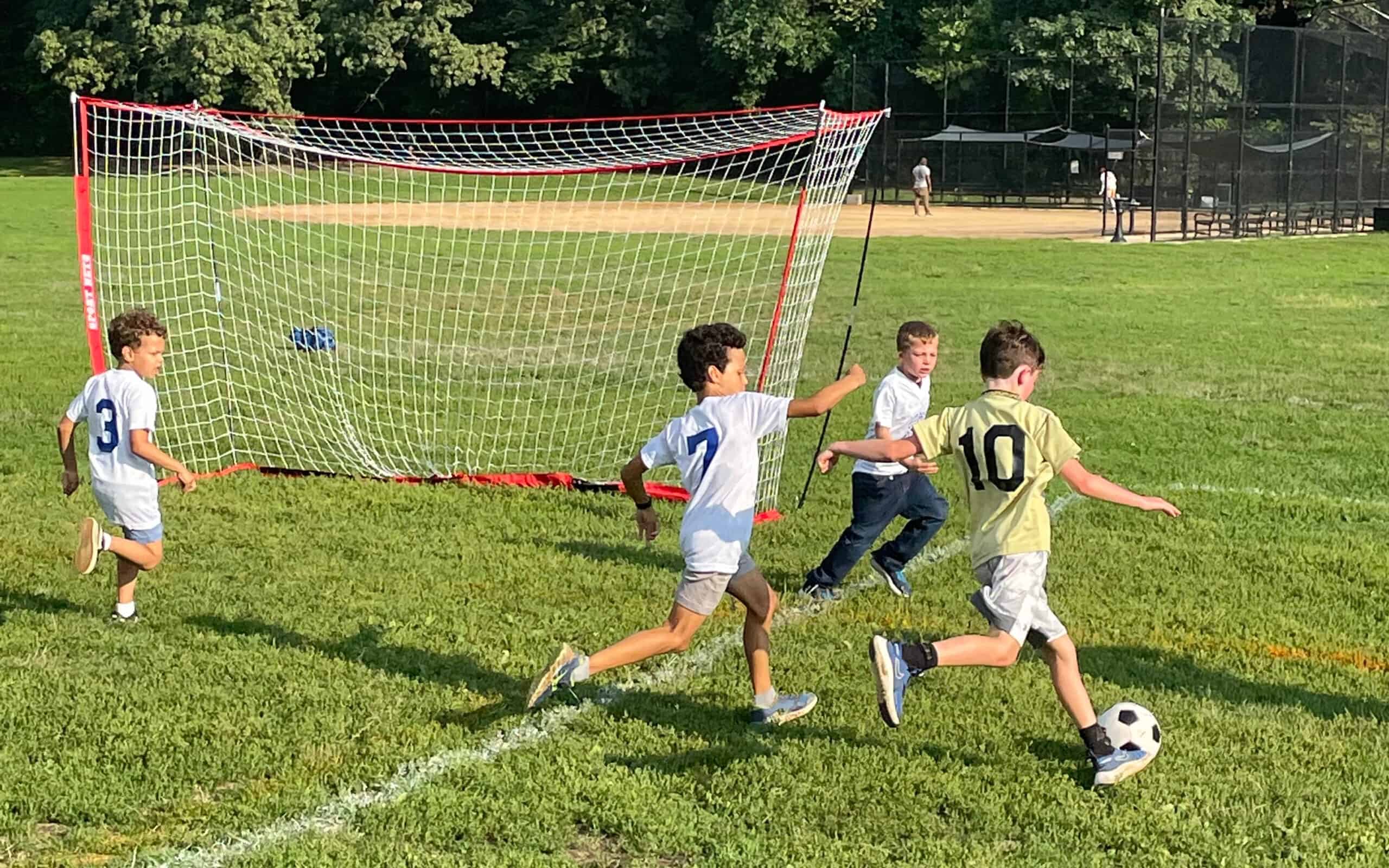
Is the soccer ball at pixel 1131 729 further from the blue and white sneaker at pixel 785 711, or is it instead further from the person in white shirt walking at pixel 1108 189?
the person in white shirt walking at pixel 1108 189

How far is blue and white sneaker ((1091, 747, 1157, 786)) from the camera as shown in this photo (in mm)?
4730

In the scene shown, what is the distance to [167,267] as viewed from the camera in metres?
19.8

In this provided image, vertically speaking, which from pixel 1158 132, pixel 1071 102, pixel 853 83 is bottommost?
pixel 1158 132

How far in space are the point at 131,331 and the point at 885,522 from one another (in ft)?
11.4

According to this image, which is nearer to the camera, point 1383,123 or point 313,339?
point 313,339

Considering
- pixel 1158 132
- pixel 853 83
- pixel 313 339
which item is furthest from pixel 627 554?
pixel 853 83

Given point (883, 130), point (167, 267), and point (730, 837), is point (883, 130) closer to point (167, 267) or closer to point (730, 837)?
point (167, 267)

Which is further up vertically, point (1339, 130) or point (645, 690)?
Result: point (1339, 130)

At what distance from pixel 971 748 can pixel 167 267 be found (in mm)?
17137

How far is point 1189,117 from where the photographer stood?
2903 centimetres

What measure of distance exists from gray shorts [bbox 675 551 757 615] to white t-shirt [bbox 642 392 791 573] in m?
0.02

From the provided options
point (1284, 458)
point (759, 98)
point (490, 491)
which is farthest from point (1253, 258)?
point (759, 98)

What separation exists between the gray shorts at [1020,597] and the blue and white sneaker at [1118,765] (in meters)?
0.41

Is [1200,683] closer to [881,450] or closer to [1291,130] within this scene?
[881,450]
